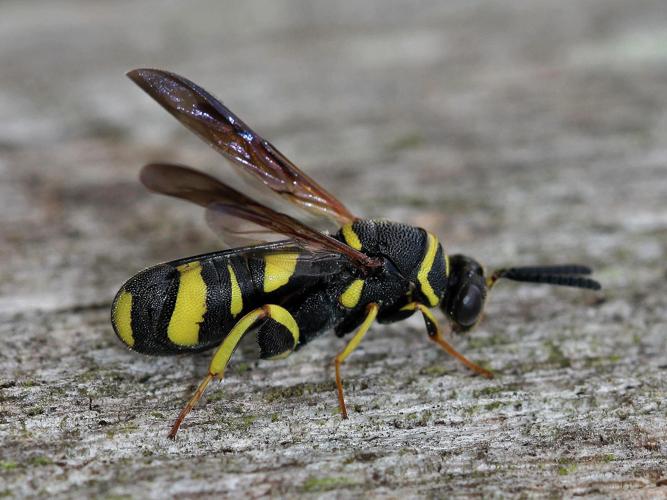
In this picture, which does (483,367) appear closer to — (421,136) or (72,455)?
(72,455)

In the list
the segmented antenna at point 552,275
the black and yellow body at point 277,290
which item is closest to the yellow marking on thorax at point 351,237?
the black and yellow body at point 277,290

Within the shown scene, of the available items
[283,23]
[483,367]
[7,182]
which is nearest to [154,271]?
[483,367]

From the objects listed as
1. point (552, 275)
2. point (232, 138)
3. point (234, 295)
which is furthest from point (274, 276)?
point (552, 275)

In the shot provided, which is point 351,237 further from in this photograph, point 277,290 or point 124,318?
point 124,318

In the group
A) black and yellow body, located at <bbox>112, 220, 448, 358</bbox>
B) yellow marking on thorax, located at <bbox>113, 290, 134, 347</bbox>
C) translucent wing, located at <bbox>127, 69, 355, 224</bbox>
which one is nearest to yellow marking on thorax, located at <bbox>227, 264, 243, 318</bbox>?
black and yellow body, located at <bbox>112, 220, 448, 358</bbox>

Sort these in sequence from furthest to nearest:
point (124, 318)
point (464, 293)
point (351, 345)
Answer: point (464, 293) → point (351, 345) → point (124, 318)

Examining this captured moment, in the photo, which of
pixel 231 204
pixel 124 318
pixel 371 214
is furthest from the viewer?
pixel 371 214
